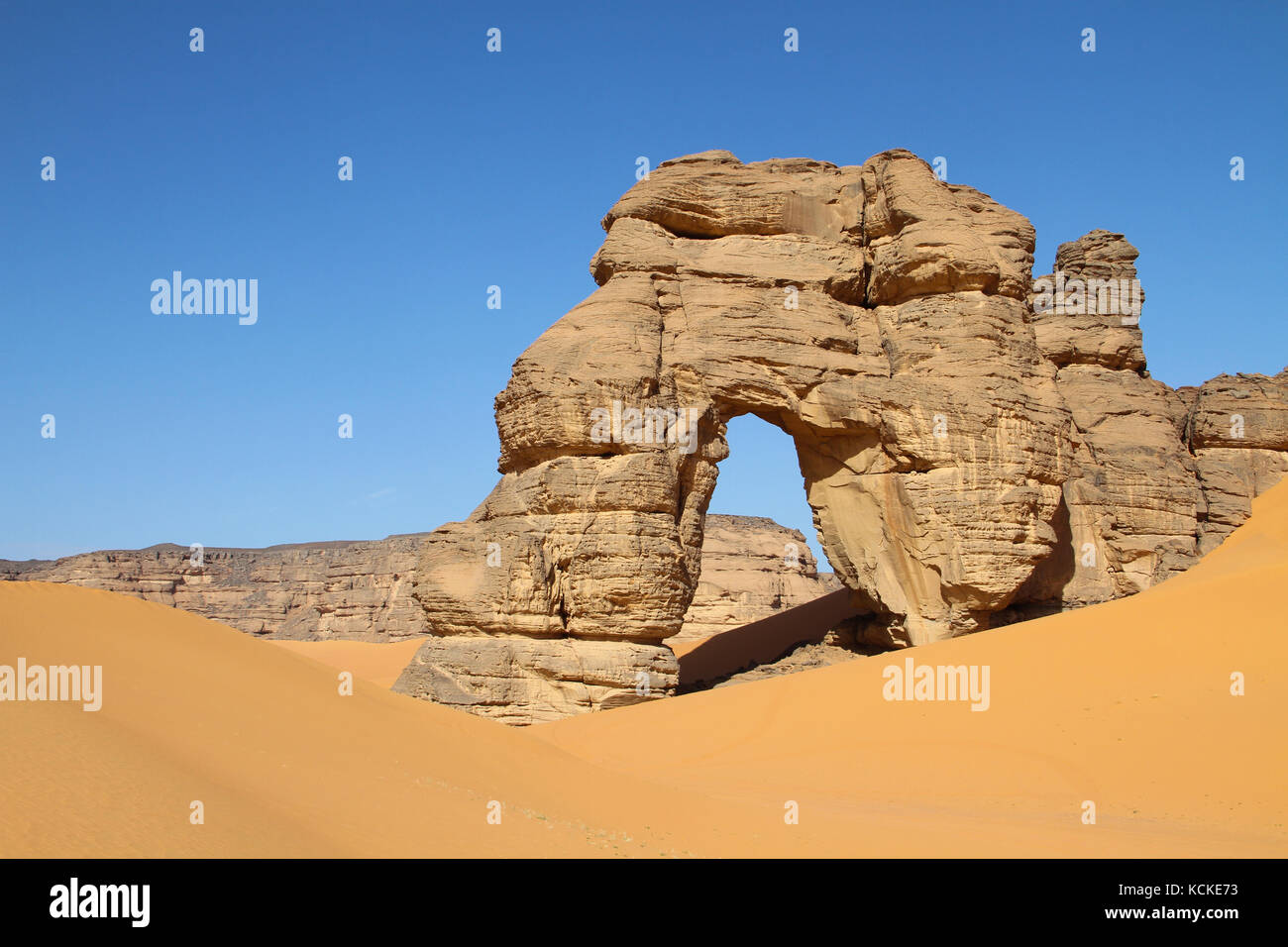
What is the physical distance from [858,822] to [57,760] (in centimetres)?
545

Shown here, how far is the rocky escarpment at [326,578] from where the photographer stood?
123 ft

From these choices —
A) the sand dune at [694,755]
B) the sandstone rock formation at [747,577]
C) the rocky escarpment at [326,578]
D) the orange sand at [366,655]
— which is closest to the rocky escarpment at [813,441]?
the sand dune at [694,755]

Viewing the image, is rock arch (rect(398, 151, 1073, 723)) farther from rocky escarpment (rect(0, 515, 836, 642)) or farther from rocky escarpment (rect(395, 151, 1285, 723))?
rocky escarpment (rect(0, 515, 836, 642))

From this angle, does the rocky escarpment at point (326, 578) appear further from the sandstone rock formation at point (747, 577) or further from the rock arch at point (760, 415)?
the rock arch at point (760, 415)

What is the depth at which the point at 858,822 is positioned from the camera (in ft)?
26.0

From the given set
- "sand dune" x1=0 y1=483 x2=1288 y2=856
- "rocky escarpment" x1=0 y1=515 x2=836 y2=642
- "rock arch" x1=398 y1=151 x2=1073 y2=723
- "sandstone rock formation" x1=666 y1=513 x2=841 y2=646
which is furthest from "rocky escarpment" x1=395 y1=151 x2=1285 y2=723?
"rocky escarpment" x1=0 y1=515 x2=836 y2=642

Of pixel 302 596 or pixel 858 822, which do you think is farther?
pixel 302 596

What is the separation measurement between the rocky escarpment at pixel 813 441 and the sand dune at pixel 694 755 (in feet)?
9.38

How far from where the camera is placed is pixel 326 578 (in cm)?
4278

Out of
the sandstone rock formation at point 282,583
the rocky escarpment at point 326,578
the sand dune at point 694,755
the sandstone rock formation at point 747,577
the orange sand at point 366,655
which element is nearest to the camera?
the sand dune at point 694,755

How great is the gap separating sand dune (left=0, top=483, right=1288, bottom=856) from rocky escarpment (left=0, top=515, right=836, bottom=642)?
74.7ft
